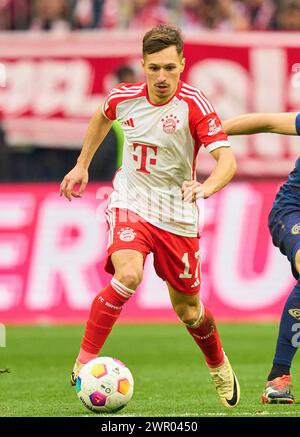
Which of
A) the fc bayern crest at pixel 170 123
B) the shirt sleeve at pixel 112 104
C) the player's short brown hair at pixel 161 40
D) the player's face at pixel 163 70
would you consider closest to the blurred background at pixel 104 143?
the shirt sleeve at pixel 112 104

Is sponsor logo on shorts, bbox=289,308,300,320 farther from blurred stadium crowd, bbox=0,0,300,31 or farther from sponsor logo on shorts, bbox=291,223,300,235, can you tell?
blurred stadium crowd, bbox=0,0,300,31

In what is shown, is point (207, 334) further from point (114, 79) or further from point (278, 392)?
point (114, 79)

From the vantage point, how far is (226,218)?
49.3 feet

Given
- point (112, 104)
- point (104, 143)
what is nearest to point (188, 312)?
point (112, 104)

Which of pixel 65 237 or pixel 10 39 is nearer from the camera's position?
pixel 65 237

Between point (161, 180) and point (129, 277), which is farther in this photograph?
point (161, 180)

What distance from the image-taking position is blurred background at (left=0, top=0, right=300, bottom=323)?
14750 mm

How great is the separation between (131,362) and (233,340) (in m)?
2.03

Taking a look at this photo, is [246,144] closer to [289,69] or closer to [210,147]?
[289,69]

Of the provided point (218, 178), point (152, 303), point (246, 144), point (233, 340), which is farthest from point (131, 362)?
point (246, 144)

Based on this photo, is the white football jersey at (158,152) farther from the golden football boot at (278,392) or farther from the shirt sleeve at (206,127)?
the golden football boot at (278,392)

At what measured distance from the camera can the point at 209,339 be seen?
27.4ft

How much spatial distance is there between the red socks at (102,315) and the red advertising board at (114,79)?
921cm

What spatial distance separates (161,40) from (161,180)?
3.21ft
